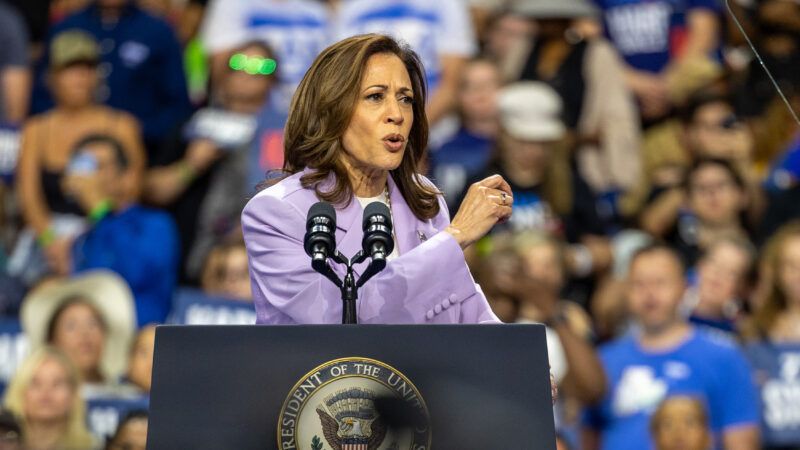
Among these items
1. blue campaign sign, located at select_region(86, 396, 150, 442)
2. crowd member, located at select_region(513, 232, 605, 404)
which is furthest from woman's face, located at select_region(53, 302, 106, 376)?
crowd member, located at select_region(513, 232, 605, 404)

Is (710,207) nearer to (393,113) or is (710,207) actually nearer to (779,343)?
(779,343)

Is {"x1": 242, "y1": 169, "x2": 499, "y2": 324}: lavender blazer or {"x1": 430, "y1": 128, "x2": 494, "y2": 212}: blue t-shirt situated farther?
{"x1": 430, "y1": 128, "x2": 494, "y2": 212}: blue t-shirt

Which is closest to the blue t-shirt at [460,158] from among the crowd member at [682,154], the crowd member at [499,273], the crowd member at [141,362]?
the crowd member at [499,273]

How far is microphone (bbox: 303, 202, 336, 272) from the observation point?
10.3ft

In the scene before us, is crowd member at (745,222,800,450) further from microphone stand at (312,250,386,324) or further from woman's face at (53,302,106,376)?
microphone stand at (312,250,386,324)

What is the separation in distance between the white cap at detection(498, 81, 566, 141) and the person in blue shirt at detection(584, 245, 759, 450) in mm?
1423

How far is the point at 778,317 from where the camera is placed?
24.7 feet

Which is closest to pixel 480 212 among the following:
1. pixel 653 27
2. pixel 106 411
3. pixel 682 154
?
pixel 106 411

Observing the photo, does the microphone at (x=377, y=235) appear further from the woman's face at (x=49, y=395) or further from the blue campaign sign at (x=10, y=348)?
the blue campaign sign at (x=10, y=348)

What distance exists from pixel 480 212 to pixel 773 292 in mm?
4484

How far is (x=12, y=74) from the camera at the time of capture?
9211 millimetres

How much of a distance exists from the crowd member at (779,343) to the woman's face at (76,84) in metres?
3.81

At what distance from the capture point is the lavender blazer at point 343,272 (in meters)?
3.34

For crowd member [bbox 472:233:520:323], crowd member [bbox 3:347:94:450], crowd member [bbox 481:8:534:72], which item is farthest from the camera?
crowd member [bbox 481:8:534:72]
